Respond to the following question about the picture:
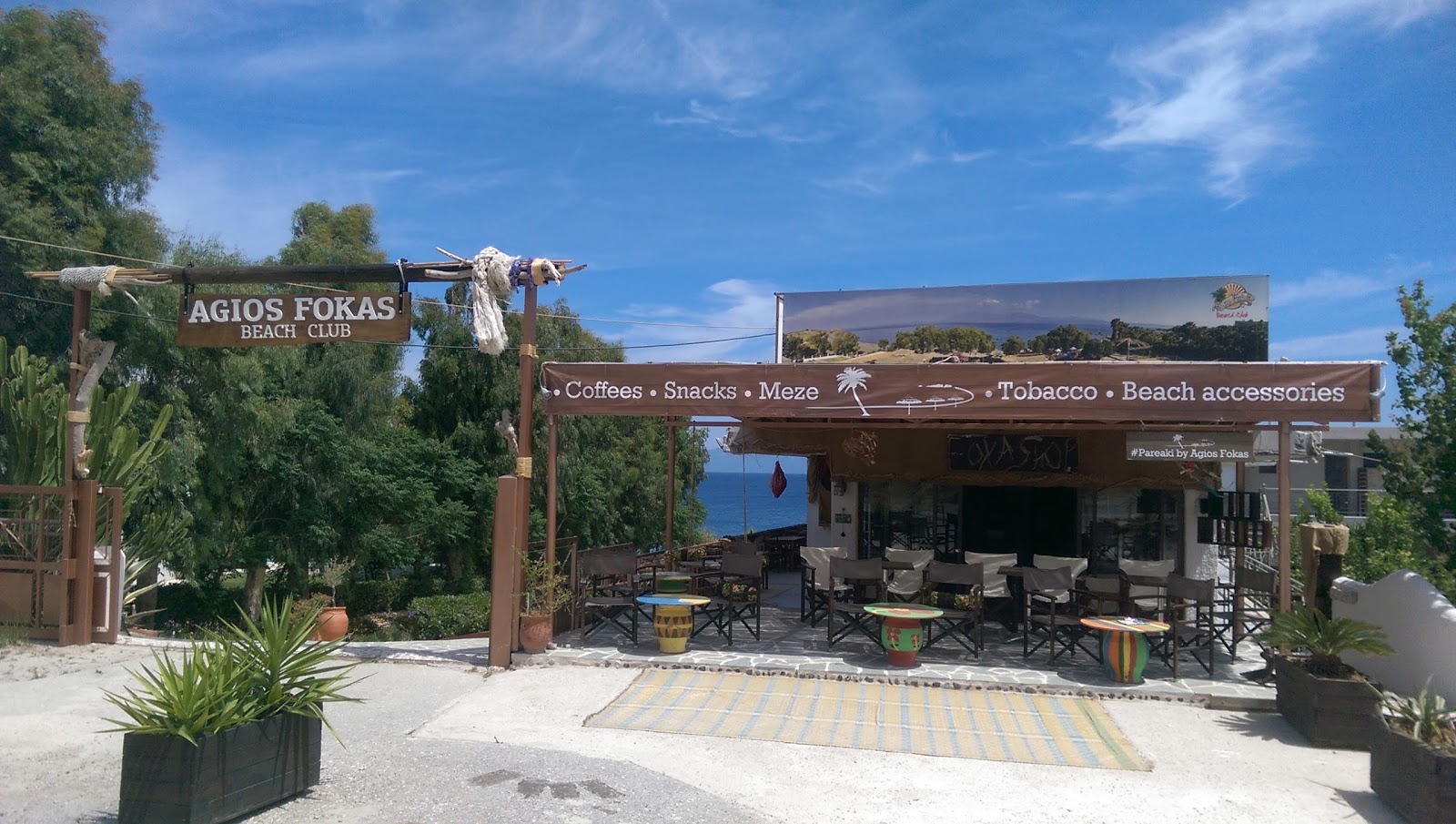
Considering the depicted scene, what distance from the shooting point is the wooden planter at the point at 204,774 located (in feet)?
15.6

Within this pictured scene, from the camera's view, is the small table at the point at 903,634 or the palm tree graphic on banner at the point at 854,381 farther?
the palm tree graphic on banner at the point at 854,381

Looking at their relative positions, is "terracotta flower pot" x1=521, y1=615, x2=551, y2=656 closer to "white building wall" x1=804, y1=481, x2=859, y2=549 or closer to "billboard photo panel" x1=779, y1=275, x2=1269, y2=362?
"white building wall" x1=804, y1=481, x2=859, y2=549

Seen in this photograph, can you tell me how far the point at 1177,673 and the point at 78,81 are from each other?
66.1 ft

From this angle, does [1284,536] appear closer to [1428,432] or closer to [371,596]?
[1428,432]

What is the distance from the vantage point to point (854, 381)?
9312mm

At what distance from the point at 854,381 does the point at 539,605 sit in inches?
146

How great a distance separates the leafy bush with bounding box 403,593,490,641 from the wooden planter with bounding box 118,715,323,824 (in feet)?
44.6

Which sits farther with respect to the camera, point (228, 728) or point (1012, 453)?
point (1012, 453)

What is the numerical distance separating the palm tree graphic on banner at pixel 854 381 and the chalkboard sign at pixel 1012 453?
374cm

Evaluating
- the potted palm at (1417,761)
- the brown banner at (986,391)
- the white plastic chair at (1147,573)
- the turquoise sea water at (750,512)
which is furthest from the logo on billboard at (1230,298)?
the turquoise sea water at (750,512)

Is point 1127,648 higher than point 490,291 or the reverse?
the reverse

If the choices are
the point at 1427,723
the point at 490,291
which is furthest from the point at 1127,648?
the point at 490,291

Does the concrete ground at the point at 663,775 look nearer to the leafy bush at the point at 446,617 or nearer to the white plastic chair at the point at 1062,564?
the white plastic chair at the point at 1062,564

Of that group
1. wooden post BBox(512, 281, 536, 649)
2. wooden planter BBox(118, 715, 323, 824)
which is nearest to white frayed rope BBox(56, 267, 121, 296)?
wooden post BBox(512, 281, 536, 649)
